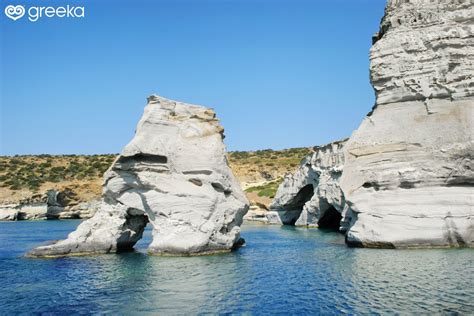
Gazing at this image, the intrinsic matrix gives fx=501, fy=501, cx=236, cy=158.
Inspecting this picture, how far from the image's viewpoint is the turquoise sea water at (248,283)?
11781mm

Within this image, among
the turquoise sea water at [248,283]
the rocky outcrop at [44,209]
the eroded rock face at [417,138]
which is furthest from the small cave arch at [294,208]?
the rocky outcrop at [44,209]

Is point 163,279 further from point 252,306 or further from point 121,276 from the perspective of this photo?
point 252,306

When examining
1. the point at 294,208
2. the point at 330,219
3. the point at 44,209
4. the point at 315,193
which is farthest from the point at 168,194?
the point at 44,209

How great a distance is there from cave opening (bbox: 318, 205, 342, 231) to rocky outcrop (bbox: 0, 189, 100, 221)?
95.1 ft

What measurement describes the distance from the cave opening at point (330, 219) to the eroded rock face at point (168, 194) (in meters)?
17.6

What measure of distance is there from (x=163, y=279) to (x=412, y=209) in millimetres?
10996

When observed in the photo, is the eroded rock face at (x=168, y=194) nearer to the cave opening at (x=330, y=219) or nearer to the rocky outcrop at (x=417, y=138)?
the rocky outcrop at (x=417, y=138)

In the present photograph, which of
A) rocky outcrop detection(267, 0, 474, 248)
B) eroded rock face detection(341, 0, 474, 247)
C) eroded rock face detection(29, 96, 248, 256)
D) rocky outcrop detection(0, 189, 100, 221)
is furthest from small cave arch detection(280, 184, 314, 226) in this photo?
rocky outcrop detection(0, 189, 100, 221)

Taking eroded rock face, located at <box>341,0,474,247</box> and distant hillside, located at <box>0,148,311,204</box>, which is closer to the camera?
eroded rock face, located at <box>341,0,474,247</box>

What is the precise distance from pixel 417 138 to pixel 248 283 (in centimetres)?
1163

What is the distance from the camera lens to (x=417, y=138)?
2208 centimetres

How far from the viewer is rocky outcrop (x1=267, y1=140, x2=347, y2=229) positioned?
115ft

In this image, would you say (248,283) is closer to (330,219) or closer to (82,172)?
(330,219)

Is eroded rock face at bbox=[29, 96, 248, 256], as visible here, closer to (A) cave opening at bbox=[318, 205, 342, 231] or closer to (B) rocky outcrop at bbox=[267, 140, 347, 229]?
(B) rocky outcrop at bbox=[267, 140, 347, 229]
